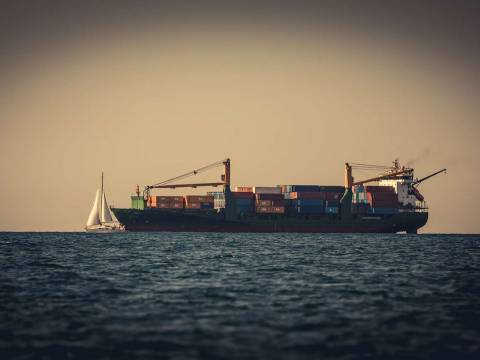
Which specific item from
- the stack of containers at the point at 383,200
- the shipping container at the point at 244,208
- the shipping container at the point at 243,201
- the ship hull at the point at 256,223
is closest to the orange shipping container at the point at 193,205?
the ship hull at the point at 256,223

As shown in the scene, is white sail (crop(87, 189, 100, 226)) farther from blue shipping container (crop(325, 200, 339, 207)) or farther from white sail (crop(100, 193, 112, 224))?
blue shipping container (crop(325, 200, 339, 207))

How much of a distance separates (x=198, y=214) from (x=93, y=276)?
337 ft

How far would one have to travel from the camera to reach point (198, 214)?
13975 cm

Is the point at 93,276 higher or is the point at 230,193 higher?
the point at 230,193

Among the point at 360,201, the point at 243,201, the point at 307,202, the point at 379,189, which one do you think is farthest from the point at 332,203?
the point at 243,201

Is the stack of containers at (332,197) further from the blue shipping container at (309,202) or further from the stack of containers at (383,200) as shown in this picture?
the stack of containers at (383,200)

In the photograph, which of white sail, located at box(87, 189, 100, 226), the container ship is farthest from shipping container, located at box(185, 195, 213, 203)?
white sail, located at box(87, 189, 100, 226)

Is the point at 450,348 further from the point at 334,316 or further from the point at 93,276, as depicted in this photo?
the point at 93,276

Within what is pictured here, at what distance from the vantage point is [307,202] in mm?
144000

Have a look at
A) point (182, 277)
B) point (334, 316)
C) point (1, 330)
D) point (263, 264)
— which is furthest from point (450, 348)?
point (263, 264)

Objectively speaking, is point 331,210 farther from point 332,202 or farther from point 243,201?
point 243,201

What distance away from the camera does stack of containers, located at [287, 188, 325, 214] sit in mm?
143625

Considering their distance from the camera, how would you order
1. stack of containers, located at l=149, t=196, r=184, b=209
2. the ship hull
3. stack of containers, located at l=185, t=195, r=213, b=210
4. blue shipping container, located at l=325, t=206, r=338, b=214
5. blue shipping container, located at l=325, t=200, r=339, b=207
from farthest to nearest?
blue shipping container, located at l=325, t=200, r=339, b=207 < blue shipping container, located at l=325, t=206, r=338, b=214 < stack of containers, located at l=185, t=195, r=213, b=210 < stack of containers, located at l=149, t=196, r=184, b=209 < the ship hull

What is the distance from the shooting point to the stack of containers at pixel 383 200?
149 m
